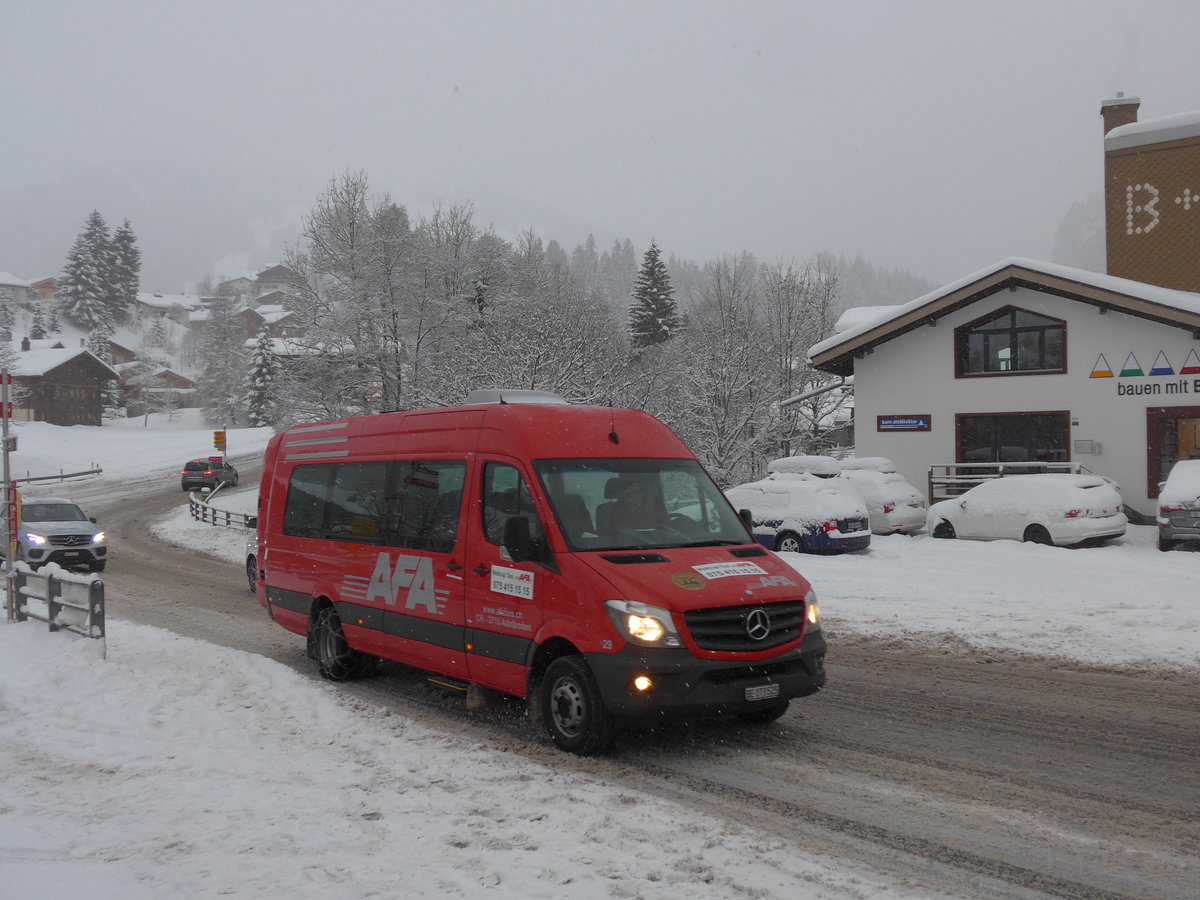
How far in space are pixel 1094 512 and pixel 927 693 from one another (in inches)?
504

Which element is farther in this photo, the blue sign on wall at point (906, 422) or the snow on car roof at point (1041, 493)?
the blue sign on wall at point (906, 422)

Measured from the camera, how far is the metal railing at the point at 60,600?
9.99 m

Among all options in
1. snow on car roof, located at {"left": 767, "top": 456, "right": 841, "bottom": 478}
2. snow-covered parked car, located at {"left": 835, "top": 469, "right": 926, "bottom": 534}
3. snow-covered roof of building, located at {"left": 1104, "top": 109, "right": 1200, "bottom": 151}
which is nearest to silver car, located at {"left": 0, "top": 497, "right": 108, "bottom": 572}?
snow on car roof, located at {"left": 767, "top": 456, "right": 841, "bottom": 478}

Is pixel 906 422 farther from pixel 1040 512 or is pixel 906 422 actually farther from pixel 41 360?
pixel 41 360

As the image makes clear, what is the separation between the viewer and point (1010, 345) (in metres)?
26.8

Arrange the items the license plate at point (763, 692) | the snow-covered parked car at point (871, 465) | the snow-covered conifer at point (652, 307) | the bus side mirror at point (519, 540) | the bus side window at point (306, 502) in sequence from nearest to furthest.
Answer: the license plate at point (763, 692) < the bus side mirror at point (519, 540) < the bus side window at point (306, 502) < the snow-covered parked car at point (871, 465) < the snow-covered conifer at point (652, 307)

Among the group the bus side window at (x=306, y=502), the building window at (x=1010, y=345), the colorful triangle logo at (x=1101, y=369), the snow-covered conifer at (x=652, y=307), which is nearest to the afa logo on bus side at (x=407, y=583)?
the bus side window at (x=306, y=502)

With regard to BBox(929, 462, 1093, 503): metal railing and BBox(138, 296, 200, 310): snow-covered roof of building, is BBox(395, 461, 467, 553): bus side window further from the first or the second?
BBox(138, 296, 200, 310): snow-covered roof of building

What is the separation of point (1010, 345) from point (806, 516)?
1166 centimetres

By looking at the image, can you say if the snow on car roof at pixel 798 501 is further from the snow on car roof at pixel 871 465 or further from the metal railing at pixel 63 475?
the metal railing at pixel 63 475

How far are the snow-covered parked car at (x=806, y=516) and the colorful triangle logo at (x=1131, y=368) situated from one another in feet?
35.2

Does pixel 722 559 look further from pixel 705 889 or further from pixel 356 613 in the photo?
pixel 356 613

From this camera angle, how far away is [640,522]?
707 centimetres

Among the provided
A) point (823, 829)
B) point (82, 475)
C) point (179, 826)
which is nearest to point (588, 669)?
point (823, 829)
